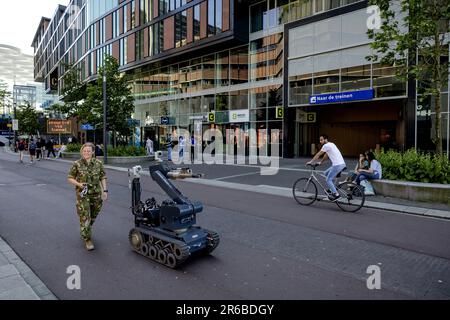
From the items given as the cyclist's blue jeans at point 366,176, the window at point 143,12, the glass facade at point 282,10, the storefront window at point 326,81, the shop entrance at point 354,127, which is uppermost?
the window at point 143,12

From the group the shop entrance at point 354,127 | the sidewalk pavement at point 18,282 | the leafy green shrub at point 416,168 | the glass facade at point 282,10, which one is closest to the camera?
the sidewalk pavement at point 18,282

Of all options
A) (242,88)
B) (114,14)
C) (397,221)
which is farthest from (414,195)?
(114,14)

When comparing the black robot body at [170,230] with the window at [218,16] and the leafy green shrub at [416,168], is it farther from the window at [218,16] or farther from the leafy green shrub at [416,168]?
the window at [218,16]

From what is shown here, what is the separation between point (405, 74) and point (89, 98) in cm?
2123

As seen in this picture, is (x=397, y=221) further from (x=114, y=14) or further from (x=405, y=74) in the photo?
(x=114, y=14)

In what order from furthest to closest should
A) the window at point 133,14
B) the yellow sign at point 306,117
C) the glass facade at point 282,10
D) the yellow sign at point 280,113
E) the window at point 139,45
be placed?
1. the window at point 133,14
2. the window at point 139,45
3. the yellow sign at point 306,117
4. the yellow sign at point 280,113
5. the glass facade at point 282,10

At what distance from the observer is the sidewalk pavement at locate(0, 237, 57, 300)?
155 inches

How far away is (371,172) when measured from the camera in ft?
35.4

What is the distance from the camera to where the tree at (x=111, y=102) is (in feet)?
84.4

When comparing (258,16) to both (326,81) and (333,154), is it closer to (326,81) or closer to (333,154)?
(326,81)

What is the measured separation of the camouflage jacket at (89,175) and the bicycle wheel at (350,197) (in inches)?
235

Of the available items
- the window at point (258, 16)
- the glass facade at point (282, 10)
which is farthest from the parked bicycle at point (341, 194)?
the window at point (258, 16)

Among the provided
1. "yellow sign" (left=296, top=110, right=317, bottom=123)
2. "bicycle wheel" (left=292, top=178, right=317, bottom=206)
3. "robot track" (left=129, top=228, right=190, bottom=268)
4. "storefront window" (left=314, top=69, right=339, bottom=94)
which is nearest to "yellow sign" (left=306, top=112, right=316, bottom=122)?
"yellow sign" (left=296, top=110, right=317, bottom=123)

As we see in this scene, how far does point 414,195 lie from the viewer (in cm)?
1012
